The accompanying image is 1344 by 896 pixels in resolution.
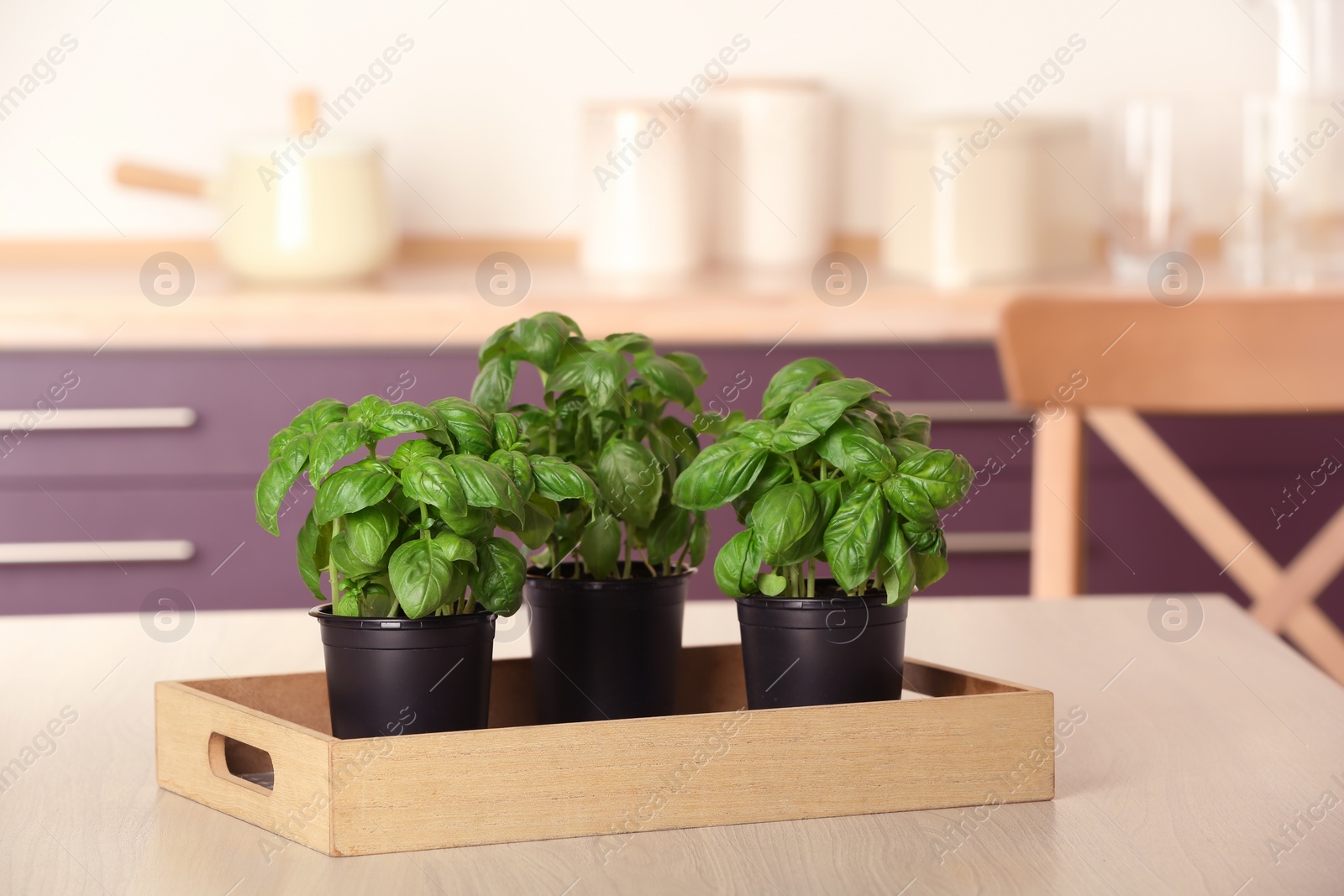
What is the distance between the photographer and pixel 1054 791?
0.73 meters

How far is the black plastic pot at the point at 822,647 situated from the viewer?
74cm

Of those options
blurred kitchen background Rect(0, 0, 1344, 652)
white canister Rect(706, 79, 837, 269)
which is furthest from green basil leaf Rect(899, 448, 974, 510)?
white canister Rect(706, 79, 837, 269)

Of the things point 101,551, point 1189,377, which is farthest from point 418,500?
point 101,551

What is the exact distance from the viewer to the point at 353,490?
68 cm

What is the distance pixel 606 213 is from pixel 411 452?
1.83 meters

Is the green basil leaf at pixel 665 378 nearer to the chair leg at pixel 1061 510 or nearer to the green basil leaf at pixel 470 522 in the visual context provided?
the green basil leaf at pixel 470 522

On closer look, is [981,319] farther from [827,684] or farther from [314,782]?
[314,782]

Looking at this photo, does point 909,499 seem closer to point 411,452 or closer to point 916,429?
point 916,429

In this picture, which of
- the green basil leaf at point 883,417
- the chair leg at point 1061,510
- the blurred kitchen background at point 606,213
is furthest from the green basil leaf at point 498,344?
the blurred kitchen background at point 606,213

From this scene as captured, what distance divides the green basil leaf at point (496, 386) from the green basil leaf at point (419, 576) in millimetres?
160

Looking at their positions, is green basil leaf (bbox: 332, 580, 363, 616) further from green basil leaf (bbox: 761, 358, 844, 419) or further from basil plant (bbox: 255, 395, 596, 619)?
green basil leaf (bbox: 761, 358, 844, 419)

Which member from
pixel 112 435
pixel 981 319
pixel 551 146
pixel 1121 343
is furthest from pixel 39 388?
pixel 1121 343

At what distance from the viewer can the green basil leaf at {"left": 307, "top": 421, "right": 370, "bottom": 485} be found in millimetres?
690

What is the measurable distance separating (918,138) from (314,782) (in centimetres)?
207
